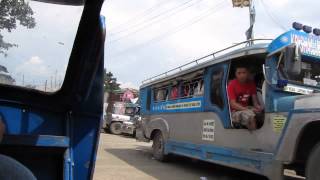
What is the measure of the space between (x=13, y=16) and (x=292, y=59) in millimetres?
5296

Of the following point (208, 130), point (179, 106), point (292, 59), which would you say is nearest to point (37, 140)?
point (292, 59)

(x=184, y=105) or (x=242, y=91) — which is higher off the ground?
(x=242, y=91)

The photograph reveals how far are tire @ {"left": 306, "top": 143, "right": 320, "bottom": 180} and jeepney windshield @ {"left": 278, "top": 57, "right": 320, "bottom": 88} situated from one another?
1846 millimetres

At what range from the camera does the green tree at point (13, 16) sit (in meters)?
3.75

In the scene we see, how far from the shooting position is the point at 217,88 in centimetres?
1027

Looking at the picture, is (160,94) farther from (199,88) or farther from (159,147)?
(199,88)

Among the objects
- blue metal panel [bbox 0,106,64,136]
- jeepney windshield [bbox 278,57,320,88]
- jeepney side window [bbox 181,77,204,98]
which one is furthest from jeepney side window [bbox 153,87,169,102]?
blue metal panel [bbox 0,106,64,136]

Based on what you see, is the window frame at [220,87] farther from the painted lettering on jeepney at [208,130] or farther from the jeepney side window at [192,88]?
the jeepney side window at [192,88]

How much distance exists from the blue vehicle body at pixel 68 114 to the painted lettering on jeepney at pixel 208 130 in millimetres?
6321

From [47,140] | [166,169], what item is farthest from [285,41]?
[47,140]

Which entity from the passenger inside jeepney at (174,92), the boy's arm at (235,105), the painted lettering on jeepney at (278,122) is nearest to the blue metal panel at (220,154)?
the painted lettering on jeepney at (278,122)

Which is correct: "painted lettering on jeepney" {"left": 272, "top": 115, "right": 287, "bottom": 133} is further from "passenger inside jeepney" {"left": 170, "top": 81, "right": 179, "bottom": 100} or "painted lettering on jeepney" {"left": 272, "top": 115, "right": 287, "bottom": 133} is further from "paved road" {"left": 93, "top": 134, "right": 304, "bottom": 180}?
"passenger inside jeepney" {"left": 170, "top": 81, "right": 179, "bottom": 100}

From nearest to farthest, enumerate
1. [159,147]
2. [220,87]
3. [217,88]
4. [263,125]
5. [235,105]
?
1. [263,125]
2. [235,105]
3. [220,87]
4. [217,88]
5. [159,147]

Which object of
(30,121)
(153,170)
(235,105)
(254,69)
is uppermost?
(254,69)
